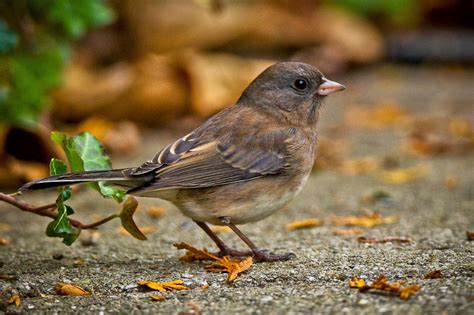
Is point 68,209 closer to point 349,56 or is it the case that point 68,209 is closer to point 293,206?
point 293,206

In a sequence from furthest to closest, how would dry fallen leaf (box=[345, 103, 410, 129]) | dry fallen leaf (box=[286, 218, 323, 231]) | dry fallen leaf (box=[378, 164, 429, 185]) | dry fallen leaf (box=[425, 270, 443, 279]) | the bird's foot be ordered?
dry fallen leaf (box=[345, 103, 410, 129]), dry fallen leaf (box=[378, 164, 429, 185]), dry fallen leaf (box=[286, 218, 323, 231]), the bird's foot, dry fallen leaf (box=[425, 270, 443, 279])

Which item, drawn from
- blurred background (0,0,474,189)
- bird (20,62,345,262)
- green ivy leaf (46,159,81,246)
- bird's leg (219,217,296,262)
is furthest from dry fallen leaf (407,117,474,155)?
green ivy leaf (46,159,81,246)

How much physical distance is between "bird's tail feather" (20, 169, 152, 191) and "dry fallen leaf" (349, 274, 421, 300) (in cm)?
108

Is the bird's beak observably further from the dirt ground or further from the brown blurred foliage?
the brown blurred foliage

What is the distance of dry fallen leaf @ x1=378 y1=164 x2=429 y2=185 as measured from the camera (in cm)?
523

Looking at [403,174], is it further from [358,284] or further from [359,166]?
[358,284]

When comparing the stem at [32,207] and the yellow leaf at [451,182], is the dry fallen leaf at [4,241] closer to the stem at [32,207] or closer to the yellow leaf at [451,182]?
the stem at [32,207]

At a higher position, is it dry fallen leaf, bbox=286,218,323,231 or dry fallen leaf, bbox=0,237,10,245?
dry fallen leaf, bbox=0,237,10,245

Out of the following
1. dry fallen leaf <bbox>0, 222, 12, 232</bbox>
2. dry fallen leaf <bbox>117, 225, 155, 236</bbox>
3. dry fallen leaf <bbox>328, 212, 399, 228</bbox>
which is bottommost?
dry fallen leaf <bbox>328, 212, 399, 228</bbox>

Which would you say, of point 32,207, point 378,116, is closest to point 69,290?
point 32,207

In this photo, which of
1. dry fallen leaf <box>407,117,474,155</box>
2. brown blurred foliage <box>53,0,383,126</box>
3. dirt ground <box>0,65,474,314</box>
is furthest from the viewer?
brown blurred foliage <box>53,0,383,126</box>

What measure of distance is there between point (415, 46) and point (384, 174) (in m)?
3.73

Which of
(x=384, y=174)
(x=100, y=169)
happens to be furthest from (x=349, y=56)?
(x=100, y=169)

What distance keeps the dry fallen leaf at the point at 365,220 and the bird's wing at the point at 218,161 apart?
67cm
